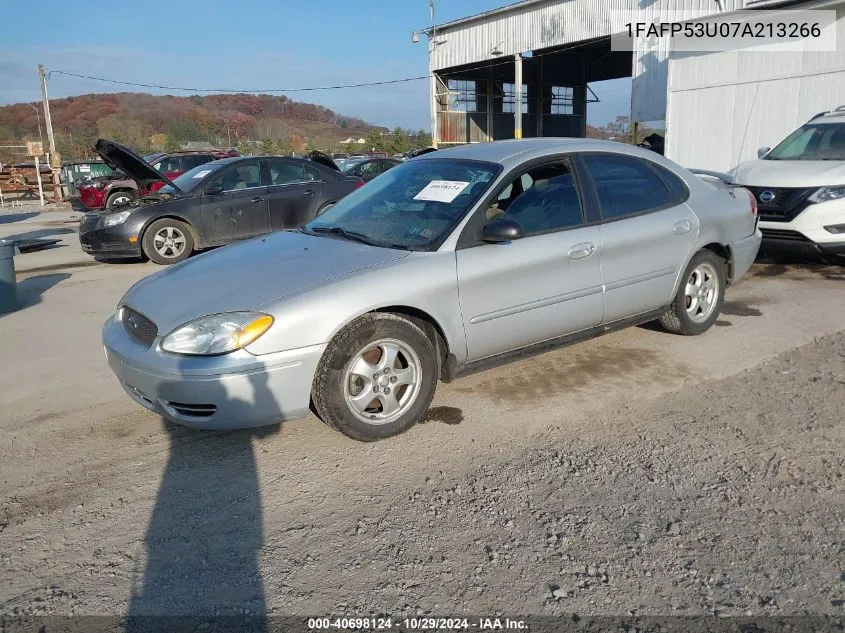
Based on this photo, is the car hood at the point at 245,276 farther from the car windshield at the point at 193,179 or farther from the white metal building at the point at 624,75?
the white metal building at the point at 624,75

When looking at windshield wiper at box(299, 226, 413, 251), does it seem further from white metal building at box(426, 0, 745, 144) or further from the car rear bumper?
white metal building at box(426, 0, 745, 144)

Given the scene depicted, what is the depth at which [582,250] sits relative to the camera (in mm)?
4438

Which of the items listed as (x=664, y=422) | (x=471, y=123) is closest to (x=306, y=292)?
(x=664, y=422)

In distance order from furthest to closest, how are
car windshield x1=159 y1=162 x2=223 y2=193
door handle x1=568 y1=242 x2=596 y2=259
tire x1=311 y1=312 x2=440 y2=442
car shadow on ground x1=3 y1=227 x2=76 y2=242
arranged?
car shadow on ground x1=3 y1=227 x2=76 y2=242 < car windshield x1=159 y1=162 x2=223 y2=193 < door handle x1=568 y1=242 x2=596 y2=259 < tire x1=311 y1=312 x2=440 y2=442

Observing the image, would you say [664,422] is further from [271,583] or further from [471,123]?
[471,123]

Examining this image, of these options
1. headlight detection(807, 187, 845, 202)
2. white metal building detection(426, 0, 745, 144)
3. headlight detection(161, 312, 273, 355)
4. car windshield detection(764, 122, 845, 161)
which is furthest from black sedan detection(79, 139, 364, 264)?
white metal building detection(426, 0, 745, 144)

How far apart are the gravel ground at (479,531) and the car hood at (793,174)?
4682mm

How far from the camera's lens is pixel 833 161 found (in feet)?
26.4

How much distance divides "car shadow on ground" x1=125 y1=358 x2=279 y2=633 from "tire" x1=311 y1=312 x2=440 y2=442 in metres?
0.35

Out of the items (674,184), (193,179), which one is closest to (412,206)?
(674,184)

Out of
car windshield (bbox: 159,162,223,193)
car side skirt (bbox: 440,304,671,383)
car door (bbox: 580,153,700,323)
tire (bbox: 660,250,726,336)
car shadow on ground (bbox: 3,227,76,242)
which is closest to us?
car side skirt (bbox: 440,304,671,383)

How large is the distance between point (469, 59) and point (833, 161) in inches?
870

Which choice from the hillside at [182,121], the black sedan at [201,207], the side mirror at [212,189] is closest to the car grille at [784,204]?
the black sedan at [201,207]

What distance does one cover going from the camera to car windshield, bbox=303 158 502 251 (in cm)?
413
